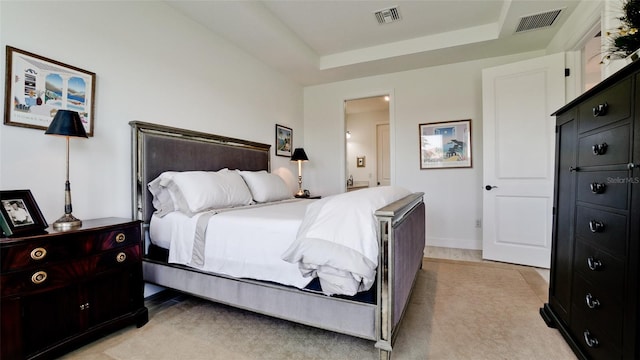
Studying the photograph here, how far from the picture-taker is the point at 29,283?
139 cm

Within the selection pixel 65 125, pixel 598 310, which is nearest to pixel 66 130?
pixel 65 125

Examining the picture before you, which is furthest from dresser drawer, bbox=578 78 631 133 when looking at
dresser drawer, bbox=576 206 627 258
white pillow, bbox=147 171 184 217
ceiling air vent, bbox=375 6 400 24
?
white pillow, bbox=147 171 184 217

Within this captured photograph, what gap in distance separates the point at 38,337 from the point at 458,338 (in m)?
2.33

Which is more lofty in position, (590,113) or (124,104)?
(124,104)

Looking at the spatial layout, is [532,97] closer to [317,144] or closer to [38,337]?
[317,144]

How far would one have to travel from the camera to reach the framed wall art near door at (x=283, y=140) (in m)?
4.22

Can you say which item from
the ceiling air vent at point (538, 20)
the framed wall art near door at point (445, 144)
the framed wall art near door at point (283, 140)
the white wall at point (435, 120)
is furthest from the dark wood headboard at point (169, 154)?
the ceiling air vent at point (538, 20)

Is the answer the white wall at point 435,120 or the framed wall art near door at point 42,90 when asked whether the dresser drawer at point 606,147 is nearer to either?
the white wall at point 435,120

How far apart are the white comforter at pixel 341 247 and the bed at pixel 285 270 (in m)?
0.02

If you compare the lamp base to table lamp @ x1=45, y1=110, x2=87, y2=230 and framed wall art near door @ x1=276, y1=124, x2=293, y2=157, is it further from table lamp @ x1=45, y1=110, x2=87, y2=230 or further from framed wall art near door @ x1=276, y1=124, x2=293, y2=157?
framed wall art near door @ x1=276, y1=124, x2=293, y2=157

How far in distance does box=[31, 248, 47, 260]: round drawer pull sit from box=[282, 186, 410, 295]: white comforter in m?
1.24

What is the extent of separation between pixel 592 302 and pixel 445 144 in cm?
292

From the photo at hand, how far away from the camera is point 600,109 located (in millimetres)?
1332

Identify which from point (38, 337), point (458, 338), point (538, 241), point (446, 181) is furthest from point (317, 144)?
point (38, 337)
